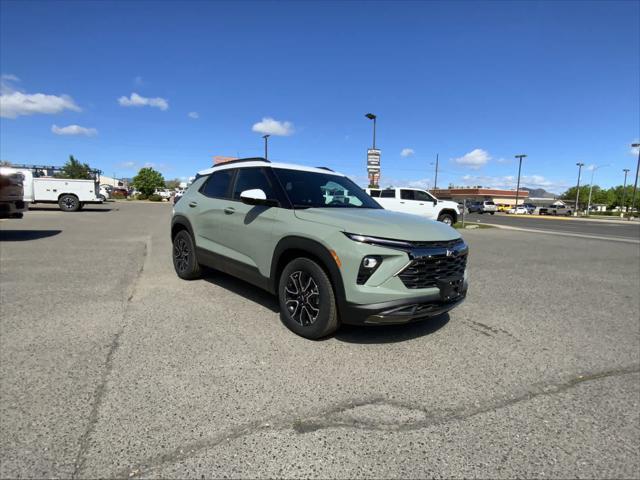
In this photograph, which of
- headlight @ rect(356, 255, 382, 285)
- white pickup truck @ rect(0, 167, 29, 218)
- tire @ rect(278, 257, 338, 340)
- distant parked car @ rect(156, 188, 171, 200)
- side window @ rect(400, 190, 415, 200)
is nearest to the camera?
headlight @ rect(356, 255, 382, 285)

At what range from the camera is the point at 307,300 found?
11.5 ft

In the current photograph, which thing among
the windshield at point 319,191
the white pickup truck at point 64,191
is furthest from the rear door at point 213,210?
the white pickup truck at point 64,191

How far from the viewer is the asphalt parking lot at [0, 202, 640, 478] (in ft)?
6.59

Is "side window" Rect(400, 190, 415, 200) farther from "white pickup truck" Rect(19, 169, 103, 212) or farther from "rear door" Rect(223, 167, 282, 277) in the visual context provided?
"white pickup truck" Rect(19, 169, 103, 212)

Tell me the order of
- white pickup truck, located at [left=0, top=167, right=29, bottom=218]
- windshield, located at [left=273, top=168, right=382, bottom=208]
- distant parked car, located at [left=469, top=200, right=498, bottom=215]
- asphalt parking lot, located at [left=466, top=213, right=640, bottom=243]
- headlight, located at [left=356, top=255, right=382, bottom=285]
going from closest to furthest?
headlight, located at [left=356, top=255, right=382, bottom=285]
windshield, located at [left=273, top=168, right=382, bottom=208]
white pickup truck, located at [left=0, top=167, right=29, bottom=218]
asphalt parking lot, located at [left=466, top=213, right=640, bottom=243]
distant parked car, located at [left=469, top=200, right=498, bottom=215]

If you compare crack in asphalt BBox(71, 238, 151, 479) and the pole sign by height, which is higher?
the pole sign

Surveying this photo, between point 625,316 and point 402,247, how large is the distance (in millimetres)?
3804

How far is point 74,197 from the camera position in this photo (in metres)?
20.6

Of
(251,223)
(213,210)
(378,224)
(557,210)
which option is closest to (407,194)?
(213,210)

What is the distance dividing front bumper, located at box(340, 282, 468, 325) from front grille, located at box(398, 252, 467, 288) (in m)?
0.13

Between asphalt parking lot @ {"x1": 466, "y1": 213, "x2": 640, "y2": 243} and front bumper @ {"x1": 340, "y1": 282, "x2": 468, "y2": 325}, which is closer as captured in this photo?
front bumper @ {"x1": 340, "y1": 282, "x2": 468, "y2": 325}

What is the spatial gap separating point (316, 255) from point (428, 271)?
0.99 meters

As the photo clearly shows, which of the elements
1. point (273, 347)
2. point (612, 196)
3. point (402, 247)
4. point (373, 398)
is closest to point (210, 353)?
point (273, 347)

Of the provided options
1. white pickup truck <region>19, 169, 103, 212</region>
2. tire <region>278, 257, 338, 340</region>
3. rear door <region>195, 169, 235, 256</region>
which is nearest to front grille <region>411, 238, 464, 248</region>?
tire <region>278, 257, 338, 340</region>
